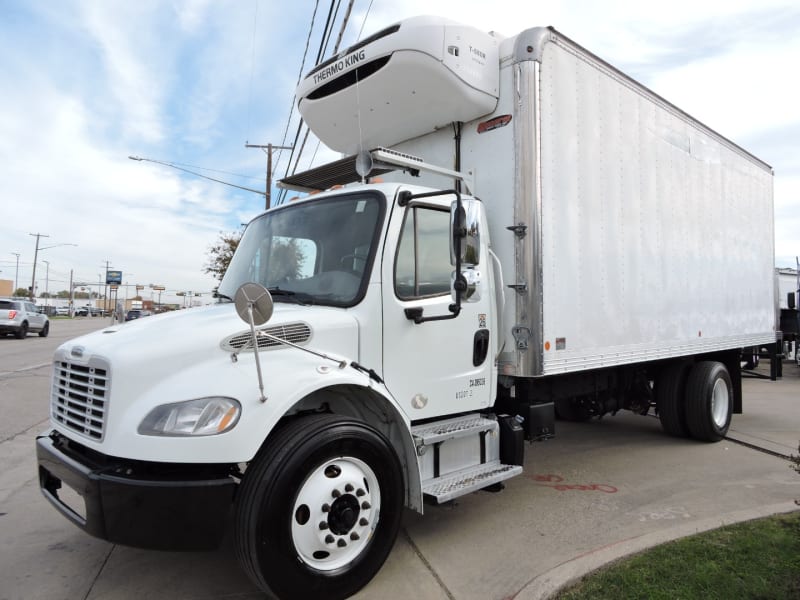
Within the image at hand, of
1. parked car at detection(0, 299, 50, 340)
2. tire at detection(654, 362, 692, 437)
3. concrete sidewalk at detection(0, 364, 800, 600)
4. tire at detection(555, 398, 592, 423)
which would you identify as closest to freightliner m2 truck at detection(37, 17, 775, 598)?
tire at detection(654, 362, 692, 437)

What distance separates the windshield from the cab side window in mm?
228

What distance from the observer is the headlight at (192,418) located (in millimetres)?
2701

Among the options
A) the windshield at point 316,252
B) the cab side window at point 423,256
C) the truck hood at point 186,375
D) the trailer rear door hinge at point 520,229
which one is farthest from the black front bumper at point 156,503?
the trailer rear door hinge at point 520,229

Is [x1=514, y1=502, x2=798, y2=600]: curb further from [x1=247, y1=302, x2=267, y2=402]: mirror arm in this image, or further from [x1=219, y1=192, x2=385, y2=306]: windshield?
[x1=219, y1=192, x2=385, y2=306]: windshield

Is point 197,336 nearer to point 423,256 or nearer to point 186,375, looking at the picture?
point 186,375

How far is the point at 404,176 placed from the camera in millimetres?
5141

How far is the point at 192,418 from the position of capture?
2730 millimetres

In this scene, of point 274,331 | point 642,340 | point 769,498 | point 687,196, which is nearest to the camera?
point 274,331

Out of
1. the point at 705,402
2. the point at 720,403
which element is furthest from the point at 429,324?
the point at 720,403

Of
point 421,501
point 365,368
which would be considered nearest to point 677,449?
point 421,501

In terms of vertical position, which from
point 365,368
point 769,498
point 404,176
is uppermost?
point 404,176

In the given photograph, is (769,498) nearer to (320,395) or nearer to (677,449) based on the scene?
(677,449)

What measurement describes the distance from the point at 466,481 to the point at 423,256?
1.55m

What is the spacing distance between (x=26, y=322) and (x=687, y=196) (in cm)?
2849
